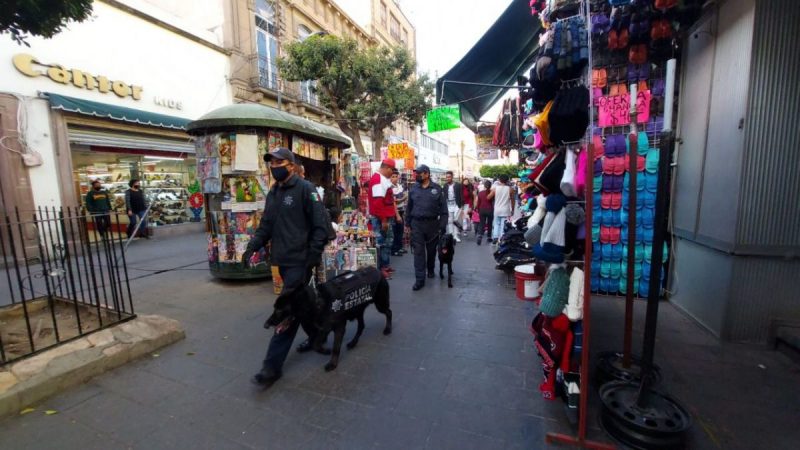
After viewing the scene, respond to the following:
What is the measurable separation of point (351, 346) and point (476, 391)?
1389mm

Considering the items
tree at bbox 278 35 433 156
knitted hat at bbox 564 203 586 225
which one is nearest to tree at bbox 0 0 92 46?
knitted hat at bbox 564 203 586 225

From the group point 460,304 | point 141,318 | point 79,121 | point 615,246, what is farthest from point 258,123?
point 79,121

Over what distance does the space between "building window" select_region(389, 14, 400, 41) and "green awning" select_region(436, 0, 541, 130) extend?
23706 millimetres

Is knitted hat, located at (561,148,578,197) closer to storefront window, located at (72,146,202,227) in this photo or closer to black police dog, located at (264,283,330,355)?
black police dog, located at (264,283,330,355)

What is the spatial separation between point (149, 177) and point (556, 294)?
43.7 feet

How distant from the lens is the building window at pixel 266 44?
1512 cm

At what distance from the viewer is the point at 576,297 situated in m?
2.32

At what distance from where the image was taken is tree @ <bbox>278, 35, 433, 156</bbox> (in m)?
13.4

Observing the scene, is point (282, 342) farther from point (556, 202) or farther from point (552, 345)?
point (556, 202)

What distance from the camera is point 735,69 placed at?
3.36m

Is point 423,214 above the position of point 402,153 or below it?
below

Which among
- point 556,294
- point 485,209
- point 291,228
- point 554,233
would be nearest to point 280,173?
point 291,228

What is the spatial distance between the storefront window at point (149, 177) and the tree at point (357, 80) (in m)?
5.58

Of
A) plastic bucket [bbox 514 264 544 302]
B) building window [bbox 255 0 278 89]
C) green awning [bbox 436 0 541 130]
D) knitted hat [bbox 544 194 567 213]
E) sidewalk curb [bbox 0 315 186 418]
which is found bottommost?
sidewalk curb [bbox 0 315 186 418]
